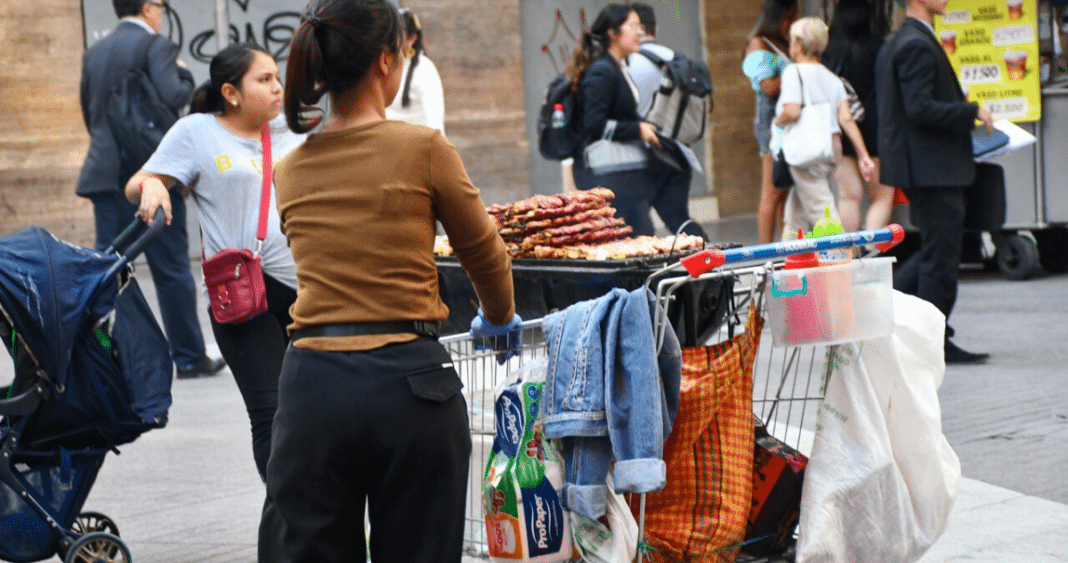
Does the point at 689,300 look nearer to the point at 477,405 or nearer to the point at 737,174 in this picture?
the point at 477,405

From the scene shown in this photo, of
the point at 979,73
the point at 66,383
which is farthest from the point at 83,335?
the point at 979,73

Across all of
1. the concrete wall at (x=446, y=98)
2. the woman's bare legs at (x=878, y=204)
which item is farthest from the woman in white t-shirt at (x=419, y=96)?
the concrete wall at (x=446, y=98)

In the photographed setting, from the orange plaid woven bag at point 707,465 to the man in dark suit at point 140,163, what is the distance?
4.87 m

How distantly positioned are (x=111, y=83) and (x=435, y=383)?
5929mm

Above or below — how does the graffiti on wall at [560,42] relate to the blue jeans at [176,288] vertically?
above

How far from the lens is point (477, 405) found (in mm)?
3750

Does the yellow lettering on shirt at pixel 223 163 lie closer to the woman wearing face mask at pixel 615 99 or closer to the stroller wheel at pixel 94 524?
the stroller wheel at pixel 94 524

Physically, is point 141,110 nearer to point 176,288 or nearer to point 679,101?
point 176,288

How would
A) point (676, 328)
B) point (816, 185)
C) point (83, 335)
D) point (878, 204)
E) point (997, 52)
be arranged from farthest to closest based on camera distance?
1. point (997, 52)
2. point (878, 204)
3. point (816, 185)
4. point (83, 335)
5. point (676, 328)

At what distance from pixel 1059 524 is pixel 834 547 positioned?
1505mm

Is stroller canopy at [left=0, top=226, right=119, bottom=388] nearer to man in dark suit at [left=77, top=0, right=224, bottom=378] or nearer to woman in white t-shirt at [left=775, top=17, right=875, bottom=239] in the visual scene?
man in dark suit at [left=77, top=0, right=224, bottom=378]

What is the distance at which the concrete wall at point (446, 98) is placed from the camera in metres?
13.3

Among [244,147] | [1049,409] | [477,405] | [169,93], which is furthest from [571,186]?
[477,405]

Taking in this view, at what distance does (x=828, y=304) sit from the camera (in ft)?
10.7
